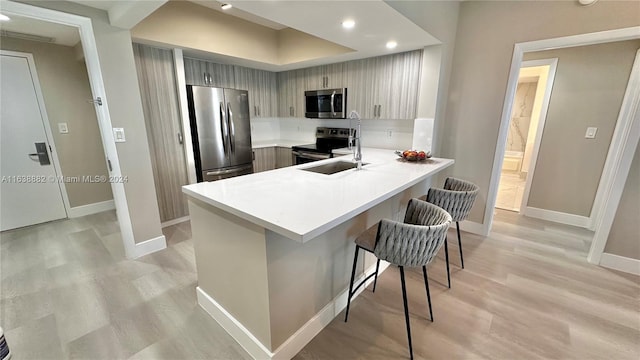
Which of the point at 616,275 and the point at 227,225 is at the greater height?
the point at 227,225

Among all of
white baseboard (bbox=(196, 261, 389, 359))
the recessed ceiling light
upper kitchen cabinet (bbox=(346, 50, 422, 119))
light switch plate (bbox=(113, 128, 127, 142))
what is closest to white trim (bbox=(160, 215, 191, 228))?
light switch plate (bbox=(113, 128, 127, 142))

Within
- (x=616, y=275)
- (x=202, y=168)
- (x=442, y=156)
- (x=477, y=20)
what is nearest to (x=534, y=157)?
(x=442, y=156)

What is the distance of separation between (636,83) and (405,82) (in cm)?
240

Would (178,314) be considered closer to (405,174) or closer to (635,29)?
(405,174)

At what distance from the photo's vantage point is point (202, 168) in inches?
133

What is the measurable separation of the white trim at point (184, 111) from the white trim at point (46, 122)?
1800mm

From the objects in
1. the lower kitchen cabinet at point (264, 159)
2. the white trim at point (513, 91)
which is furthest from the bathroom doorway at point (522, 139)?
the lower kitchen cabinet at point (264, 159)

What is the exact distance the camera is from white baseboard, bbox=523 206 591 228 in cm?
340

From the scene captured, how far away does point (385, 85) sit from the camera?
133 inches

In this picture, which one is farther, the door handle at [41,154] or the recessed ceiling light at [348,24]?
the door handle at [41,154]

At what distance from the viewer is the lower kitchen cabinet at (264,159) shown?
4.21m

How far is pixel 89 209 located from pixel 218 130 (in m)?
2.40

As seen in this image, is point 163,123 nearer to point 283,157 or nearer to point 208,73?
point 208,73

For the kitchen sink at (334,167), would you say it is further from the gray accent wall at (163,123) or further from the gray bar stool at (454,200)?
the gray accent wall at (163,123)
